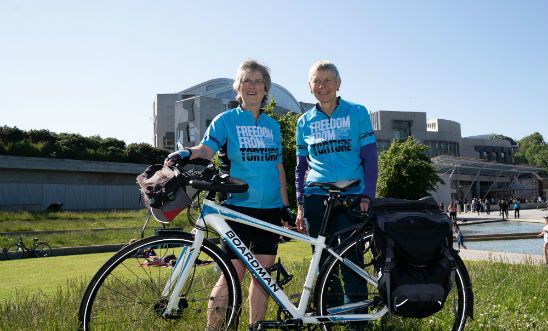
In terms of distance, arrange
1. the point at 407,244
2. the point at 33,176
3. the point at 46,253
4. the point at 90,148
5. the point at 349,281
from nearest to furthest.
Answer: the point at 407,244
the point at 349,281
the point at 46,253
the point at 33,176
the point at 90,148

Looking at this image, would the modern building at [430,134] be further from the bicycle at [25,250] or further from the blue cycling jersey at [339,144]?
the blue cycling jersey at [339,144]

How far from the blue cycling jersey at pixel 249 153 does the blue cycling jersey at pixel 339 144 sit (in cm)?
36

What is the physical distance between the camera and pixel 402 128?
93.5m

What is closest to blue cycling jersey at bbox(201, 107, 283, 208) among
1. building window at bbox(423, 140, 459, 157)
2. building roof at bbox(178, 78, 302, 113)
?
building window at bbox(423, 140, 459, 157)

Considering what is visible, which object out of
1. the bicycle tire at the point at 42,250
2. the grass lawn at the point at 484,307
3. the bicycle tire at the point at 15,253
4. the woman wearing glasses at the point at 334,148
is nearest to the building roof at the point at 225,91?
the bicycle tire at the point at 42,250

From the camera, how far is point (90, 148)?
186ft

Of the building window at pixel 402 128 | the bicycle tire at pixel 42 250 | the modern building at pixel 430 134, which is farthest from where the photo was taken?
the building window at pixel 402 128

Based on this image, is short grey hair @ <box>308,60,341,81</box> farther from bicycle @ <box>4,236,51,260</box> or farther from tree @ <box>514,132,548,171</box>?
tree @ <box>514,132,548,171</box>

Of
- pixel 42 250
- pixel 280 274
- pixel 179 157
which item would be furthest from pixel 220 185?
pixel 42 250

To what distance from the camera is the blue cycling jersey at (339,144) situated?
4.06 metres

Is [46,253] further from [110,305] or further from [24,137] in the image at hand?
[24,137]

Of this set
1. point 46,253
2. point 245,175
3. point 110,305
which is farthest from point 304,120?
point 46,253

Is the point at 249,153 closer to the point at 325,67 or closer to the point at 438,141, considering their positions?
the point at 325,67

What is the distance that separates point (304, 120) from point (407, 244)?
5.04ft
